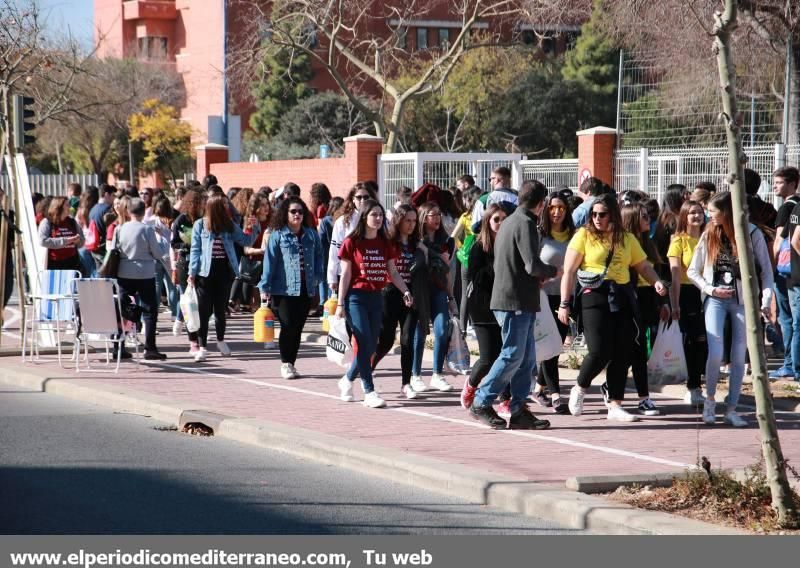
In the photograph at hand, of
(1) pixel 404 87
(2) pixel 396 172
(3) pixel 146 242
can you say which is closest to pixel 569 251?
(3) pixel 146 242

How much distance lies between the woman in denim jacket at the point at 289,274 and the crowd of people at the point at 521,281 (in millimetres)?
14

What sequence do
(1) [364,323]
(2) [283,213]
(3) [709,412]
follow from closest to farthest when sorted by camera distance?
(3) [709,412] → (1) [364,323] → (2) [283,213]

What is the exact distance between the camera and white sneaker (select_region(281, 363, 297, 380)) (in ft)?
44.6

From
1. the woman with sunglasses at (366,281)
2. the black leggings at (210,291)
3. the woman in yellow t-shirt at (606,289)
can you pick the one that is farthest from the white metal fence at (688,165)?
the woman with sunglasses at (366,281)

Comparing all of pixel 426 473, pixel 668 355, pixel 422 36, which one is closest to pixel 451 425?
pixel 426 473

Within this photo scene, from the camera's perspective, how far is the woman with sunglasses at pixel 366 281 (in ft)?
37.7

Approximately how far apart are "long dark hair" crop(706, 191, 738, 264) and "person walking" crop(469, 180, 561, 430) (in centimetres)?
137

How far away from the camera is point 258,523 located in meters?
7.45

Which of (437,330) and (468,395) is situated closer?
(468,395)

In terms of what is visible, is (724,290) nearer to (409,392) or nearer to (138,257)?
(409,392)

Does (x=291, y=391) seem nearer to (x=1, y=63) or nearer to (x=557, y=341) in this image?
(x=557, y=341)

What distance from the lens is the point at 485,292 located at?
35.8 feet

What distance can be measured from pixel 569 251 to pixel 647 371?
1476 millimetres

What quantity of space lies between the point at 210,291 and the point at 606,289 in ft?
18.6
